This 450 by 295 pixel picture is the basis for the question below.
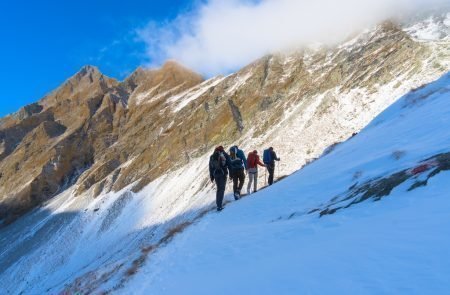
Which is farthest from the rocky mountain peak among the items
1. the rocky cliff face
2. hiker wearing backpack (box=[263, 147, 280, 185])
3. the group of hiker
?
the group of hiker

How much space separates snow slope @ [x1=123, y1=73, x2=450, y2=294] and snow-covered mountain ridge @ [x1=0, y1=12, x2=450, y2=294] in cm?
133

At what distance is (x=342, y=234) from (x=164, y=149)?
62.6m

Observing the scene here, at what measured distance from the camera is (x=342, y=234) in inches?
294

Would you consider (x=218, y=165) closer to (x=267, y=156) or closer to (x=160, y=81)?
(x=267, y=156)

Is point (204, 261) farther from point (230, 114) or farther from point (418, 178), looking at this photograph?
point (230, 114)

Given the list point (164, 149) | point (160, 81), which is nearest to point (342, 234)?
point (164, 149)

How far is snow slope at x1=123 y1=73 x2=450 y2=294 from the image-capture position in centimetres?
550

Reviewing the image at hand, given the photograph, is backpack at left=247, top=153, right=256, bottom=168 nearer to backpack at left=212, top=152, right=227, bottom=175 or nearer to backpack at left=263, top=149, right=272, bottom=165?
backpack at left=263, top=149, right=272, bottom=165

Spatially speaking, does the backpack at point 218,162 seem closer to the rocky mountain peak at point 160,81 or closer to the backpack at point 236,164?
the backpack at point 236,164

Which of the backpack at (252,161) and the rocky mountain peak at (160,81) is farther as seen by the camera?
the rocky mountain peak at (160,81)

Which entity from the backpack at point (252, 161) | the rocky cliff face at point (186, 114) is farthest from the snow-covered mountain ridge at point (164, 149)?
the backpack at point (252, 161)

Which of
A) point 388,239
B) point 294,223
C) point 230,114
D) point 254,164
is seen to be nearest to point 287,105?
point 230,114

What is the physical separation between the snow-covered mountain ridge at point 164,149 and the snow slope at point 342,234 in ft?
4.38

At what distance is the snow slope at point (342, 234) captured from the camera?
550 centimetres
